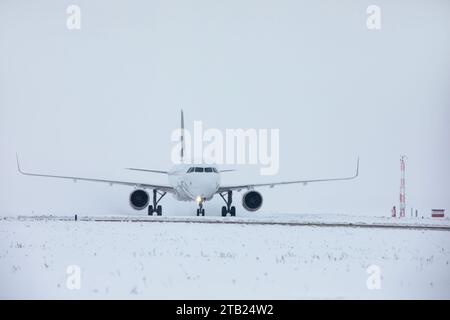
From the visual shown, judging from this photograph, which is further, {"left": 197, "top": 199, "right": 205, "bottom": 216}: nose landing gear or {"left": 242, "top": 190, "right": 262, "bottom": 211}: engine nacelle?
{"left": 197, "top": 199, "right": 205, "bottom": 216}: nose landing gear

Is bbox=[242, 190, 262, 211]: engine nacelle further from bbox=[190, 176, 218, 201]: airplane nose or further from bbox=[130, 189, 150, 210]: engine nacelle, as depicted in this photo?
bbox=[130, 189, 150, 210]: engine nacelle

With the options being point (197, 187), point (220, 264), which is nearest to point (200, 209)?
point (197, 187)

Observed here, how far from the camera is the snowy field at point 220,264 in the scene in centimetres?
998

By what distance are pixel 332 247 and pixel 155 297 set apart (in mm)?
7560

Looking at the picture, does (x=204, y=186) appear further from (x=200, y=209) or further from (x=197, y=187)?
(x=200, y=209)

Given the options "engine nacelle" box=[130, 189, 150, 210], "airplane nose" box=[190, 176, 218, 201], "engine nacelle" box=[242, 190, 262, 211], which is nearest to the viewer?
"airplane nose" box=[190, 176, 218, 201]

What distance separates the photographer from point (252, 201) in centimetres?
3241

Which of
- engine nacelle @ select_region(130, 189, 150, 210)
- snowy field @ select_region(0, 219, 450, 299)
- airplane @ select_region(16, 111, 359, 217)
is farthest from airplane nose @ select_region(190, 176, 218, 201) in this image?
snowy field @ select_region(0, 219, 450, 299)

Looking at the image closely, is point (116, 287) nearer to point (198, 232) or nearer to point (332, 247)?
point (332, 247)

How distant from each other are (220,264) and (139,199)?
20335 mm

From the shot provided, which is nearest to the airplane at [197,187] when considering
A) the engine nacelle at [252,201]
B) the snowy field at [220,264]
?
the engine nacelle at [252,201]

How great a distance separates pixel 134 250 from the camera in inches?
586

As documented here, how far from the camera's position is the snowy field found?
9.98 meters

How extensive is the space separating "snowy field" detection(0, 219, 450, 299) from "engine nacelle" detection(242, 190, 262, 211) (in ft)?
38.8
